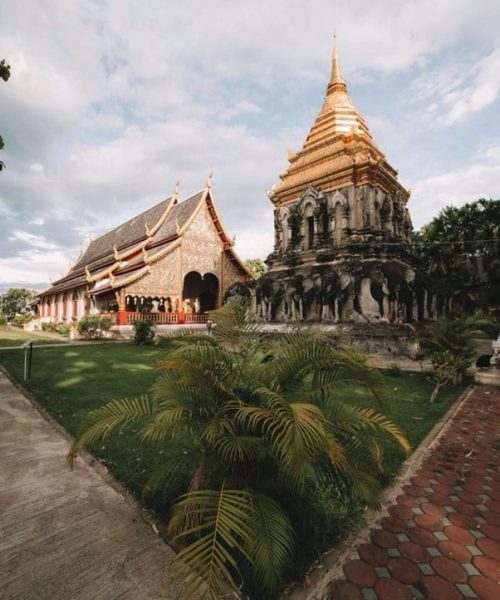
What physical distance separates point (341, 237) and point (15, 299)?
6237cm

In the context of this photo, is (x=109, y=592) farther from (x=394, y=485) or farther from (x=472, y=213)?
(x=472, y=213)

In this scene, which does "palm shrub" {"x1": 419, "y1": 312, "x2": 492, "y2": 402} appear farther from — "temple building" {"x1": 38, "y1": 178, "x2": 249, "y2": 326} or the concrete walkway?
"temple building" {"x1": 38, "y1": 178, "x2": 249, "y2": 326}

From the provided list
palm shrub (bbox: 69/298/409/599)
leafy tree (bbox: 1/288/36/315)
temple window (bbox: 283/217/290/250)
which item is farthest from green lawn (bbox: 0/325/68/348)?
leafy tree (bbox: 1/288/36/315)

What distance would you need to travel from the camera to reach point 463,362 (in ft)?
24.6

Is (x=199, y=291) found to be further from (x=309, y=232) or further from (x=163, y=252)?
(x=309, y=232)

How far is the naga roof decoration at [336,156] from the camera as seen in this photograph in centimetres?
1348

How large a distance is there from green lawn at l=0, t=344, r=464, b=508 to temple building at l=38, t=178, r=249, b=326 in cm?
822

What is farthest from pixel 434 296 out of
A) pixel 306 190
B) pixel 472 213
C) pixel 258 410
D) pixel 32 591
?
pixel 32 591

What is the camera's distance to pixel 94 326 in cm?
1686

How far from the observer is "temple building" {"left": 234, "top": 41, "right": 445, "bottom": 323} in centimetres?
1162

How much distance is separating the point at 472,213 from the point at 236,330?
23.1 m

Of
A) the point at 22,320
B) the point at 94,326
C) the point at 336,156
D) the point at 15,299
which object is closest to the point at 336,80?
the point at 336,156

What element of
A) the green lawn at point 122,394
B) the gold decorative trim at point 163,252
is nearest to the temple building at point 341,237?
the green lawn at point 122,394

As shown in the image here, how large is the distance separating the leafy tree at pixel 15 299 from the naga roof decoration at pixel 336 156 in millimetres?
57197
